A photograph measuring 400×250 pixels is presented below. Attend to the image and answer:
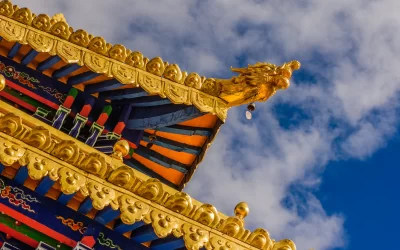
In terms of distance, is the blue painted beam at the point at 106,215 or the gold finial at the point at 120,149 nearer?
the blue painted beam at the point at 106,215

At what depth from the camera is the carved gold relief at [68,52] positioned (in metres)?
9.39

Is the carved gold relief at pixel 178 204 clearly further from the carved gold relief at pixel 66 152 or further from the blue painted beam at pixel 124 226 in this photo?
the carved gold relief at pixel 66 152

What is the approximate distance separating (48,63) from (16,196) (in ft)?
11.4

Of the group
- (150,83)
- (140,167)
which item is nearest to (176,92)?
(150,83)

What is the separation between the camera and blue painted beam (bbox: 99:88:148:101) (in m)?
9.86

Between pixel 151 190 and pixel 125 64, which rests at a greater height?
pixel 125 64

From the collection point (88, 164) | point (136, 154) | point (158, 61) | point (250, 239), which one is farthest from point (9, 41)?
point (250, 239)

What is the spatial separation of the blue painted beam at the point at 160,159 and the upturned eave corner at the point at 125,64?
1.64 m

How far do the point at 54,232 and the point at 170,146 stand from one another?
13.9 ft

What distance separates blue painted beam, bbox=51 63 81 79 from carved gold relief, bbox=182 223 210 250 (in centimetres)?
356

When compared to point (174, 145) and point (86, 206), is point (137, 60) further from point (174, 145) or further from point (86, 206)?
point (86, 206)

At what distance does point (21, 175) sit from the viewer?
22.4ft

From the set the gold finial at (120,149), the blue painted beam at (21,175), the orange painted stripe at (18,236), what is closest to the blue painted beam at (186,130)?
the gold finial at (120,149)

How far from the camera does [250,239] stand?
7.20 meters
